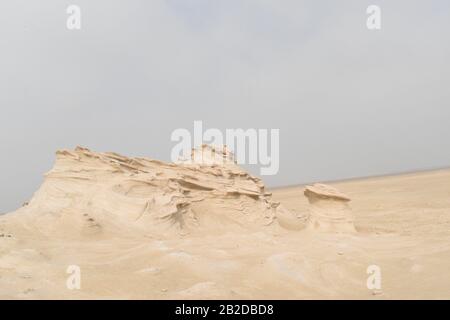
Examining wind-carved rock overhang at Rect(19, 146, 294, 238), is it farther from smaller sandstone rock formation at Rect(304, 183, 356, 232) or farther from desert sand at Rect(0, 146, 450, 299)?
smaller sandstone rock formation at Rect(304, 183, 356, 232)

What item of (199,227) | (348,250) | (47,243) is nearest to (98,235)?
(47,243)

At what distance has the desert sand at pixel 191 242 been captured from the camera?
6.20m

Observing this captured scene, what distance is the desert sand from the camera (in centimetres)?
620

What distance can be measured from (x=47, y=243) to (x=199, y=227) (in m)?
4.35

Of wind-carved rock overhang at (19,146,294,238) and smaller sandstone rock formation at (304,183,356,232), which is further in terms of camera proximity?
smaller sandstone rock formation at (304,183,356,232)

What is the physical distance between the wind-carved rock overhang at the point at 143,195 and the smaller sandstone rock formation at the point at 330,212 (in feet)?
4.78

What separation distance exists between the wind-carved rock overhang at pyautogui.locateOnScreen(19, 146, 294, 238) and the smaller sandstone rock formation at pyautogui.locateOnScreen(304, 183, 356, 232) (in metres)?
1.46
